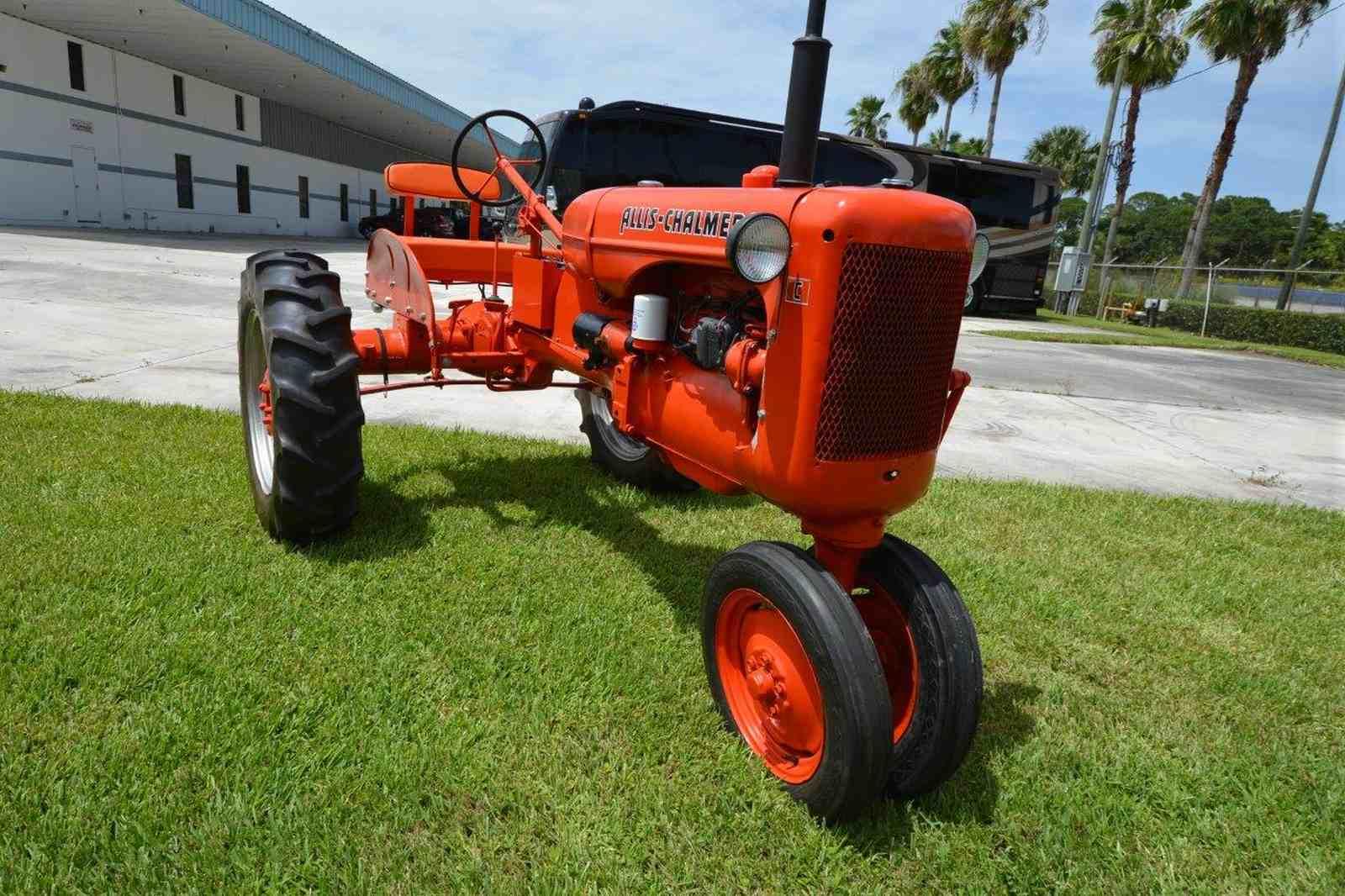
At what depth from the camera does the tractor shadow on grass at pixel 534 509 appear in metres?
3.31

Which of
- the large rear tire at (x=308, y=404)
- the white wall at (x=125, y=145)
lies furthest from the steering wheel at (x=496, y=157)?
the white wall at (x=125, y=145)

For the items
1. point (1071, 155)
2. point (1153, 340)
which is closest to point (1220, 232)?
point (1071, 155)

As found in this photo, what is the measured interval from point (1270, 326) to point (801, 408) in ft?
70.9

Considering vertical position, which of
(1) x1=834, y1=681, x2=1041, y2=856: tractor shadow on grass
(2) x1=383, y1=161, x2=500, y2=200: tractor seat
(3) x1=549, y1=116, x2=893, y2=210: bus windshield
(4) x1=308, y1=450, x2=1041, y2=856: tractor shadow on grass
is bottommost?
(1) x1=834, y1=681, x2=1041, y2=856: tractor shadow on grass

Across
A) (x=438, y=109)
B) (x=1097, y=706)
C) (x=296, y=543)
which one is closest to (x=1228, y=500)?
(x=1097, y=706)

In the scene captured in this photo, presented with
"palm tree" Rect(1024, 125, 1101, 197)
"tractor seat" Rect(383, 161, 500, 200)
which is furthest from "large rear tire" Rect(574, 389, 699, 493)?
"palm tree" Rect(1024, 125, 1101, 197)

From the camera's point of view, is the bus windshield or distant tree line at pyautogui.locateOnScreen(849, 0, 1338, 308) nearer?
the bus windshield

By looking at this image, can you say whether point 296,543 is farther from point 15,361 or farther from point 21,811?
point 15,361

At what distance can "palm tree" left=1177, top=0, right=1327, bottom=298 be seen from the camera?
20797 mm

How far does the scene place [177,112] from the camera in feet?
80.2

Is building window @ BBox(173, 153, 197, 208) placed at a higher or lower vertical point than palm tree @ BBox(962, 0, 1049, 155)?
lower

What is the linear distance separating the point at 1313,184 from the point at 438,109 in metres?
27.3

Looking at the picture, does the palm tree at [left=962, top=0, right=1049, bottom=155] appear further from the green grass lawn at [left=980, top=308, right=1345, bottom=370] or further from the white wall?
the white wall

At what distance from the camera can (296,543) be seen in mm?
3250
